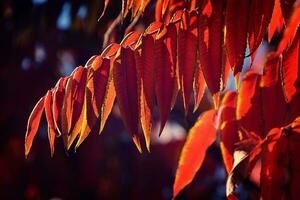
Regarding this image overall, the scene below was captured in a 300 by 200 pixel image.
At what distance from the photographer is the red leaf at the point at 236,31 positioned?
1.09 m

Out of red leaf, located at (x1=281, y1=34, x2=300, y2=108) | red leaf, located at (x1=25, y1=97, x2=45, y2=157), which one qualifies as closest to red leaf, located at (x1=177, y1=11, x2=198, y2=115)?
red leaf, located at (x1=281, y1=34, x2=300, y2=108)

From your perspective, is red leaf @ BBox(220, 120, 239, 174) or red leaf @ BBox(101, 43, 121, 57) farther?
red leaf @ BBox(220, 120, 239, 174)

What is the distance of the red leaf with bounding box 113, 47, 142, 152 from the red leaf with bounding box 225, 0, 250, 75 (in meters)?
0.21

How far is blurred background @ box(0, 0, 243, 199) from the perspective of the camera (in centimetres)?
313

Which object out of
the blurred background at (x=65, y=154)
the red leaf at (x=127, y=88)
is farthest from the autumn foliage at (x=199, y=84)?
the blurred background at (x=65, y=154)

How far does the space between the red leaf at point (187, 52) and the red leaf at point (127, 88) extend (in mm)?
104

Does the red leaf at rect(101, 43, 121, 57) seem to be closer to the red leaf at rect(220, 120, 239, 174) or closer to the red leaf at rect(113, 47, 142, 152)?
the red leaf at rect(113, 47, 142, 152)

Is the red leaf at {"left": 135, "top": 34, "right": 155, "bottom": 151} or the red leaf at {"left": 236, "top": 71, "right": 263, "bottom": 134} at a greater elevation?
the red leaf at {"left": 135, "top": 34, "right": 155, "bottom": 151}

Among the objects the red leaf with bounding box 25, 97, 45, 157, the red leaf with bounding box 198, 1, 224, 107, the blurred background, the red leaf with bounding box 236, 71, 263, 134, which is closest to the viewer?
the red leaf with bounding box 198, 1, 224, 107

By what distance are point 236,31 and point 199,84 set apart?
154 millimetres

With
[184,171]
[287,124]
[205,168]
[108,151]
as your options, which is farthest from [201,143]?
[108,151]

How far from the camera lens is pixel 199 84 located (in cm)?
120

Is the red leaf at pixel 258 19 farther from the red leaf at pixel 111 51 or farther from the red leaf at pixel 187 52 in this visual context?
the red leaf at pixel 111 51

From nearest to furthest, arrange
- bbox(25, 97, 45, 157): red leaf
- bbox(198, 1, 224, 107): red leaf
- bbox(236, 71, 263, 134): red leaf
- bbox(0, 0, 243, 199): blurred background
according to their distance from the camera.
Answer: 1. bbox(198, 1, 224, 107): red leaf
2. bbox(25, 97, 45, 157): red leaf
3. bbox(236, 71, 263, 134): red leaf
4. bbox(0, 0, 243, 199): blurred background
